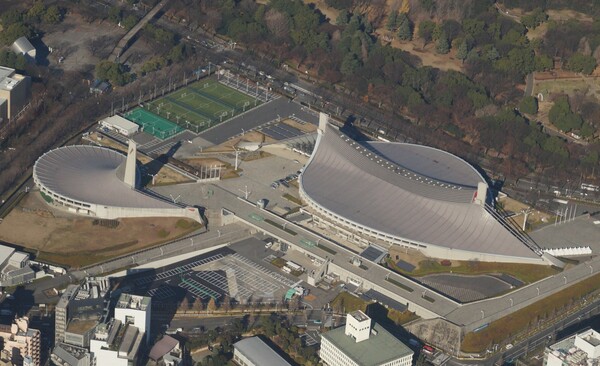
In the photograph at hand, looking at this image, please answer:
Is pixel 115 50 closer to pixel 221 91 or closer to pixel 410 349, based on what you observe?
pixel 221 91

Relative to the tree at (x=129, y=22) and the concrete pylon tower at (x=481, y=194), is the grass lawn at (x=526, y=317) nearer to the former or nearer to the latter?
the concrete pylon tower at (x=481, y=194)

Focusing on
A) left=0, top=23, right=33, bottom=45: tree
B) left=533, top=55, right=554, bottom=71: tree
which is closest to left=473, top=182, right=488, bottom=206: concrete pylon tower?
left=533, top=55, right=554, bottom=71: tree

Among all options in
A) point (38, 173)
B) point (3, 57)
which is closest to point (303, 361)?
point (38, 173)

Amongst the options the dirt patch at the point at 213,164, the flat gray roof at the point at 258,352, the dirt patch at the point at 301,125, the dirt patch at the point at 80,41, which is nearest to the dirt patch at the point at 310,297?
the flat gray roof at the point at 258,352

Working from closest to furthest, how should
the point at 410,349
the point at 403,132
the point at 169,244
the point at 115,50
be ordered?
the point at 410,349, the point at 169,244, the point at 403,132, the point at 115,50

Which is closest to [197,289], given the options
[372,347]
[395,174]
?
[372,347]
